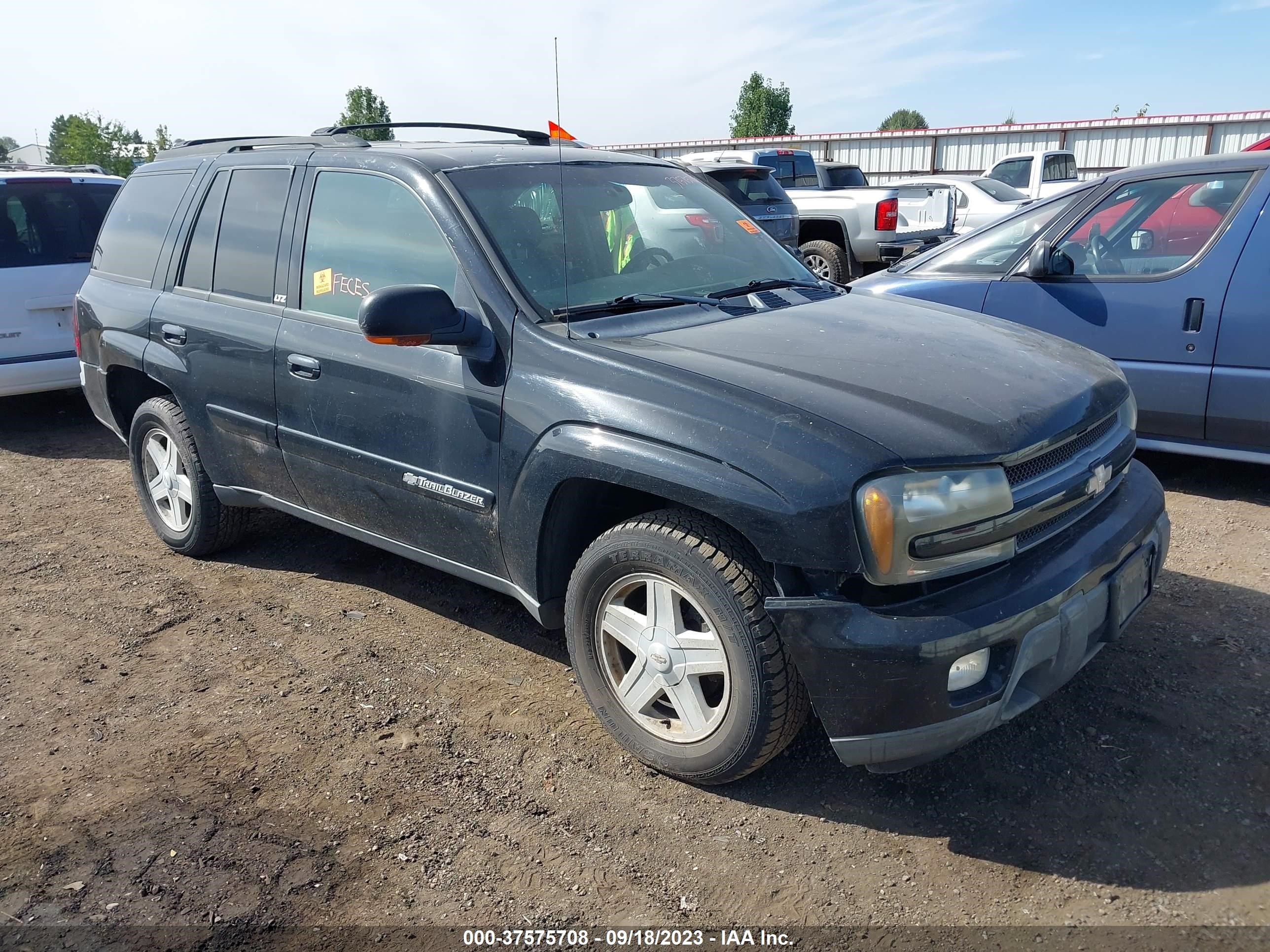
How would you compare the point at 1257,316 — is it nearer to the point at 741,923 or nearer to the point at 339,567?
the point at 741,923

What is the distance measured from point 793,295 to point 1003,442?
1353mm

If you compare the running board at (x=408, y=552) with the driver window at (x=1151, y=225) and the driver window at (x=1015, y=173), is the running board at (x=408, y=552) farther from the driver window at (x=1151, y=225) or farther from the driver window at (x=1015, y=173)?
the driver window at (x=1015, y=173)

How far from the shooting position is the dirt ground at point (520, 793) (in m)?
2.48

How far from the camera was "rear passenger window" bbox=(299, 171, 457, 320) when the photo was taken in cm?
339

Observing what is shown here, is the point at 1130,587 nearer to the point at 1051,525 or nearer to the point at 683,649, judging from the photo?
the point at 1051,525

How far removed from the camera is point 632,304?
3.30 metres

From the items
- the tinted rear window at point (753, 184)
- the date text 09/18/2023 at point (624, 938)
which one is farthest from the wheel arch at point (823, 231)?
the date text 09/18/2023 at point (624, 938)

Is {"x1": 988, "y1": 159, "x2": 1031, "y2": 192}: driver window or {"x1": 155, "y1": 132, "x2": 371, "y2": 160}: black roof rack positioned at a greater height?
{"x1": 988, "y1": 159, "x2": 1031, "y2": 192}: driver window

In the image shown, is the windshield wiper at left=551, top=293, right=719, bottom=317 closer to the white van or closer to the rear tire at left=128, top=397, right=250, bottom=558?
the rear tire at left=128, top=397, right=250, bottom=558

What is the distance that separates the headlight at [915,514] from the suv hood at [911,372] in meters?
0.06

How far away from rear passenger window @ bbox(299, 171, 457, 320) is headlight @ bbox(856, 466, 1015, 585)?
164 cm

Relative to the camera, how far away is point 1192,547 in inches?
173

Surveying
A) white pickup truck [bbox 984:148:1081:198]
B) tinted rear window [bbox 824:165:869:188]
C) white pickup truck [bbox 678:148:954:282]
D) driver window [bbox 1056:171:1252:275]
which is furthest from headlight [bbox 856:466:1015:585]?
white pickup truck [bbox 984:148:1081:198]

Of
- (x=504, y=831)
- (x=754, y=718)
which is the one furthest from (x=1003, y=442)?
→ (x=504, y=831)
